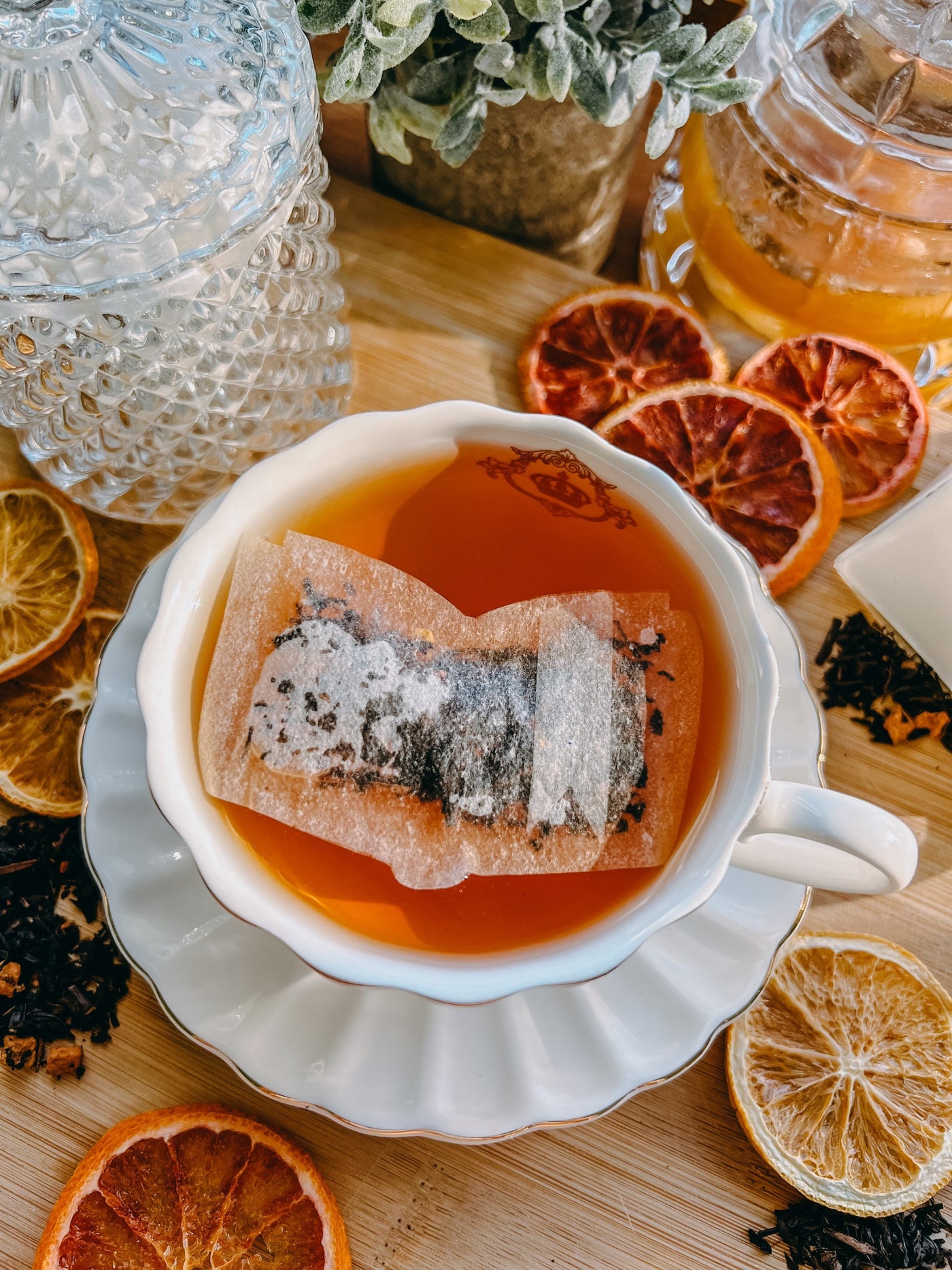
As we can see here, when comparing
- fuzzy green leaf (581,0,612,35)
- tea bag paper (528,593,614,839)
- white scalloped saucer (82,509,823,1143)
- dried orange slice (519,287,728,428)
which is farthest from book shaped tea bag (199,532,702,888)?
fuzzy green leaf (581,0,612,35)

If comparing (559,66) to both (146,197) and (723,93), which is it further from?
(146,197)

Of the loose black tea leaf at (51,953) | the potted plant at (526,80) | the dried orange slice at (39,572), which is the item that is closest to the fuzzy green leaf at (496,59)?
the potted plant at (526,80)

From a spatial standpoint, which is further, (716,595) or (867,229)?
(867,229)

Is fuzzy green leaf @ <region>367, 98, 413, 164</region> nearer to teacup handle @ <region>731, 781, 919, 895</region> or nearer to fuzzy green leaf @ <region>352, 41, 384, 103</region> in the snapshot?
fuzzy green leaf @ <region>352, 41, 384, 103</region>

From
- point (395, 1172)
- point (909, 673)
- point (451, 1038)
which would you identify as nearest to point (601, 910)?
point (451, 1038)

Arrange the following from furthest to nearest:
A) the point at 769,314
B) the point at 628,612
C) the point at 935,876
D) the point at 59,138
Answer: the point at 769,314 < the point at 935,876 < the point at 628,612 < the point at 59,138

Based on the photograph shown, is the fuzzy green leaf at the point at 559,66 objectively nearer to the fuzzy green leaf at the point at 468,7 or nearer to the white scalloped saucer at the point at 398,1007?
the fuzzy green leaf at the point at 468,7

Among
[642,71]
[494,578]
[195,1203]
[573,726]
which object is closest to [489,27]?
[642,71]

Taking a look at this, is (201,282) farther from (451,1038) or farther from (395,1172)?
(395,1172)
